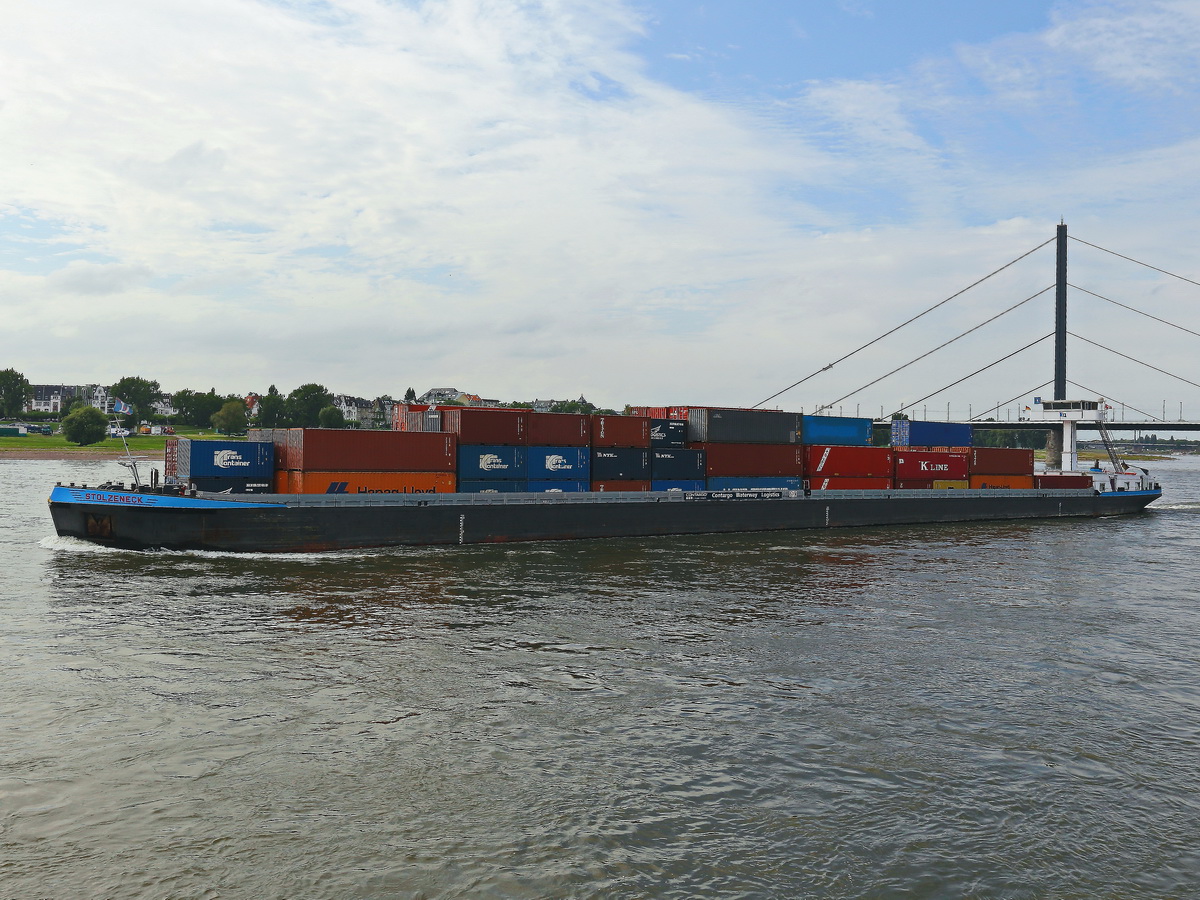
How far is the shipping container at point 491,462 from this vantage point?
42250 millimetres

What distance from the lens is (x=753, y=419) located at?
52.7 m

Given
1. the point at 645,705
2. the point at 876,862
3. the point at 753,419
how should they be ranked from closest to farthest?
the point at 876,862, the point at 645,705, the point at 753,419

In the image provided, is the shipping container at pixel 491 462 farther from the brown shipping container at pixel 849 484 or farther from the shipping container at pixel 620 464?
the brown shipping container at pixel 849 484

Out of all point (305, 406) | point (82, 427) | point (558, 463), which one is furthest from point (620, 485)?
point (305, 406)

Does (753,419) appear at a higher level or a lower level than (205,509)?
higher

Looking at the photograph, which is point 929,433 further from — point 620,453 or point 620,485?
point 620,485

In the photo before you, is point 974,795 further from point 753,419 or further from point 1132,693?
point 753,419

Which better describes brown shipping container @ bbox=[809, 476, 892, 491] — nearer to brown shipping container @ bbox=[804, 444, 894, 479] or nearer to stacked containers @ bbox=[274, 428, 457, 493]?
brown shipping container @ bbox=[804, 444, 894, 479]

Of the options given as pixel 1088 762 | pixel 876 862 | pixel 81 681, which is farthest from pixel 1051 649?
pixel 81 681

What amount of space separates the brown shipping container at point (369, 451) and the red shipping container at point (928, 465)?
35103 millimetres

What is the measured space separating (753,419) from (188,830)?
4511 centimetres

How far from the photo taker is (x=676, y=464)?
1925 inches

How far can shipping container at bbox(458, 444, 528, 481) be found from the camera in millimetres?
42250

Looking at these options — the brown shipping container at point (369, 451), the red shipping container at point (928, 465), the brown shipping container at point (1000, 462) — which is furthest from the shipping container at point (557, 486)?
the brown shipping container at point (1000, 462)
